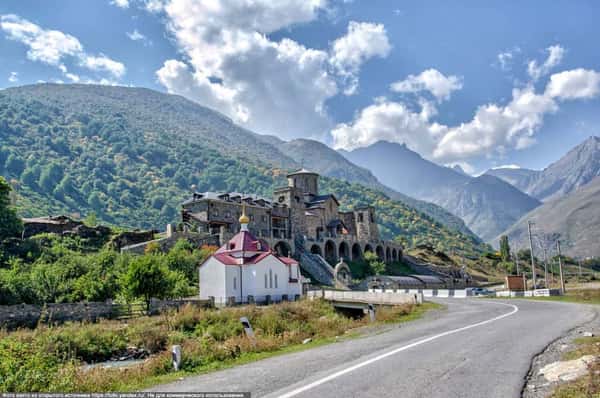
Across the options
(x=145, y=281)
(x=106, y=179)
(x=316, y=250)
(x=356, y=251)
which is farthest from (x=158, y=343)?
(x=106, y=179)

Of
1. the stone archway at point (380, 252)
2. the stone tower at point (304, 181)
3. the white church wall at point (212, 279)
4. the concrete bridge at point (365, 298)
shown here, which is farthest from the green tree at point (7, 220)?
the stone archway at point (380, 252)

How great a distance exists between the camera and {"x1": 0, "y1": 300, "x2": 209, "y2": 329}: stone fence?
27.3m

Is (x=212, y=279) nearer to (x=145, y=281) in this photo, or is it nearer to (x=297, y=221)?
(x=145, y=281)

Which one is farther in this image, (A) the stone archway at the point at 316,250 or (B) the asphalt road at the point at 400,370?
(A) the stone archway at the point at 316,250

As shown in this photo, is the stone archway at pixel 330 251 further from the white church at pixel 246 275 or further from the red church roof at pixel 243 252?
the red church roof at pixel 243 252

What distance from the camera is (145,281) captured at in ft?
108

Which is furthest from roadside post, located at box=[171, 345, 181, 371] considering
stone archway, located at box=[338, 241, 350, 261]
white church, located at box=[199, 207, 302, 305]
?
stone archway, located at box=[338, 241, 350, 261]

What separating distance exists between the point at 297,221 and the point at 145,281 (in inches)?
1626

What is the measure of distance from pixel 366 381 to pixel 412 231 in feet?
572

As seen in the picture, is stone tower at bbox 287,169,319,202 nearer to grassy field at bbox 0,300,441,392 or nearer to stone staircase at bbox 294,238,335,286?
stone staircase at bbox 294,238,335,286

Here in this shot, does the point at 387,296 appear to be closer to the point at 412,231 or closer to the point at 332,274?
the point at 332,274

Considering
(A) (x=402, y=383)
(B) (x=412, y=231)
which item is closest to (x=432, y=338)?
(A) (x=402, y=383)

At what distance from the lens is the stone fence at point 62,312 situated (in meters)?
27.3

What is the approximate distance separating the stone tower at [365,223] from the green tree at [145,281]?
5431cm
